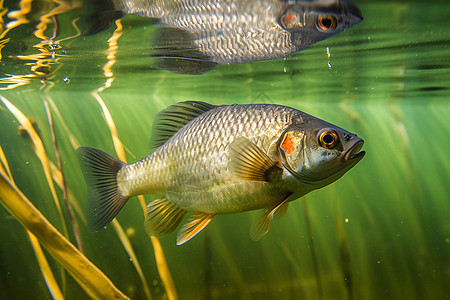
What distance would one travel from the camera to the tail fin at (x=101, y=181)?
11.1 ft

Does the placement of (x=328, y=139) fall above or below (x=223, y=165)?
above

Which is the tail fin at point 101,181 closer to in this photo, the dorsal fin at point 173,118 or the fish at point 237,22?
the dorsal fin at point 173,118

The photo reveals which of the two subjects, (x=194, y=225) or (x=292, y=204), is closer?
(x=194, y=225)

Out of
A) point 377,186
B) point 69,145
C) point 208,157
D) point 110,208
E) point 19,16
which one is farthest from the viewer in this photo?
point 377,186

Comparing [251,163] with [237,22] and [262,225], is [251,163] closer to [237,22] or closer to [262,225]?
[262,225]

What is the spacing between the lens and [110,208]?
11.0 ft

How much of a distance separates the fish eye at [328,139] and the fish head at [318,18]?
2.22m

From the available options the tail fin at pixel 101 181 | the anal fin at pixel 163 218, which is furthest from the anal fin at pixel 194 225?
the tail fin at pixel 101 181

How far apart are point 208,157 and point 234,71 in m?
5.37

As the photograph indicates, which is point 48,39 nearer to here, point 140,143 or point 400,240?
point 140,143

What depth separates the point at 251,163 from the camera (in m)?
2.61

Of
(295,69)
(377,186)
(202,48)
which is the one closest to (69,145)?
(202,48)

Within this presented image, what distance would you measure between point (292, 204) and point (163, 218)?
6.79 meters

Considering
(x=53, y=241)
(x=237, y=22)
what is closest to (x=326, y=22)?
(x=237, y=22)
